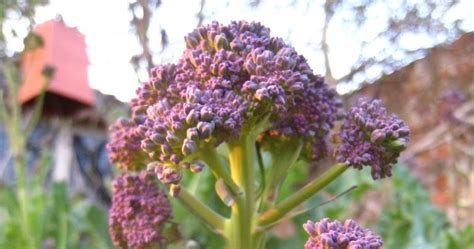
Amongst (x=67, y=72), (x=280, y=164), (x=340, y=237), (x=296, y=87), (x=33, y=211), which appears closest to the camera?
(x=340, y=237)

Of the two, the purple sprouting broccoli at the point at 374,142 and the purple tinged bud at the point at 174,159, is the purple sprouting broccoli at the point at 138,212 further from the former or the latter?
the purple sprouting broccoli at the point at 374,142

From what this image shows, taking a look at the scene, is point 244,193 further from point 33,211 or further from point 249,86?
point 33,211

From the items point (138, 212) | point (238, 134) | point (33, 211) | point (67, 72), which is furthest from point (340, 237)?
point (67, 72)

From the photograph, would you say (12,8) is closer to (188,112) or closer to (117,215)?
(117,215)

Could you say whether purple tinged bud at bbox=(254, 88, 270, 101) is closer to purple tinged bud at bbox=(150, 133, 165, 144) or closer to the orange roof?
purple tinged bud at bbox=(150, 133, 165, 144)

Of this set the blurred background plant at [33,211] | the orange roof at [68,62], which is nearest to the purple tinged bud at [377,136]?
the blurred background plant at [33,211]

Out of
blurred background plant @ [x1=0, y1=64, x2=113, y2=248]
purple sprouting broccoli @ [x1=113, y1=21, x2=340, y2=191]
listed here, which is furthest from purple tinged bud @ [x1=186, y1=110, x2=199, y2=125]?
blurred background plant @ [x1=0, y1=64, x2=113, y2=248]
